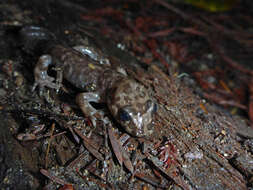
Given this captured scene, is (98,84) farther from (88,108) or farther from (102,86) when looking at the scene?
(88,108)

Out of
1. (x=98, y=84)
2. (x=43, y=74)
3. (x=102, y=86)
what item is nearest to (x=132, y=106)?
(x=102, y=86)

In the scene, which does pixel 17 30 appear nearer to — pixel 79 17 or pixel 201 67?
pixel 79 17

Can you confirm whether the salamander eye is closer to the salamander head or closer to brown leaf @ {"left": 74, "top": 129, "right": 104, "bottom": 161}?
the salamander head

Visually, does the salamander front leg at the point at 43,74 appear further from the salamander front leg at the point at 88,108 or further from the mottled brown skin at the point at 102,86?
the salamander front leg at the point at 88,108

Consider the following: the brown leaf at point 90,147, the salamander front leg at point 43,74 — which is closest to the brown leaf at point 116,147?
the brown leaf at point 90,147

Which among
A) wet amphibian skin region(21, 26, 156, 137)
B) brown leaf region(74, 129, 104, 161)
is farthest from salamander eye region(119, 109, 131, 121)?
brown leaf region(74, 129, 104, 161)

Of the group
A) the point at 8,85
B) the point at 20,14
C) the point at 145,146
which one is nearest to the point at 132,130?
the point at 145,146

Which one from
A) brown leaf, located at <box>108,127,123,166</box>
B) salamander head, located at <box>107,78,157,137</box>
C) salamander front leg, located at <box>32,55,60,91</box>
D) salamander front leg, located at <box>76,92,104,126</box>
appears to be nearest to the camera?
brown leaf, located at <box>108,127,123,166</box>

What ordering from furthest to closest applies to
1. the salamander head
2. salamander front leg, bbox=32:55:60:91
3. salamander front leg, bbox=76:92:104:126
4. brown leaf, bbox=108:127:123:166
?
salamander front leg, bbox=32:55:60:91, salamander front leg, bbox=76:92:104:126, the salamander head, brown leaf, bbox=108:127:123:166
